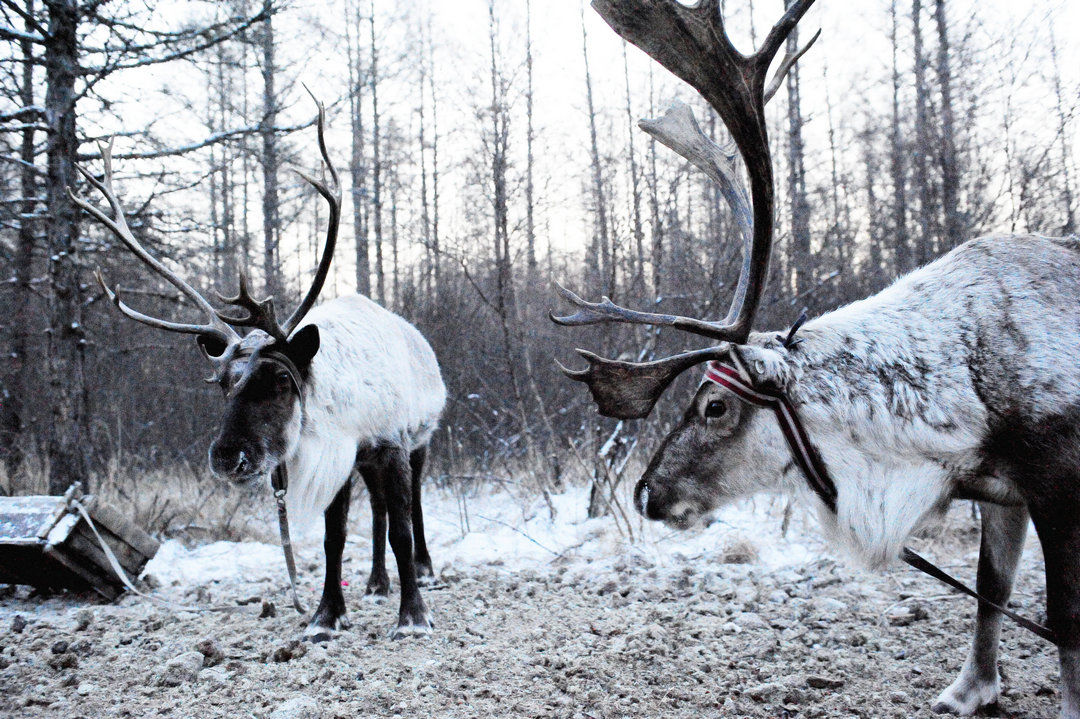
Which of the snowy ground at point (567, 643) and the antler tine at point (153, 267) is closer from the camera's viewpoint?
the snowy ground at point (567, 643)

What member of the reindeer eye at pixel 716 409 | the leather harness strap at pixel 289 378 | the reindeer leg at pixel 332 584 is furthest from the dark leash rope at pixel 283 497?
the reindeer eye at pixel 716 409

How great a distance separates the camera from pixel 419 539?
15.7 feet

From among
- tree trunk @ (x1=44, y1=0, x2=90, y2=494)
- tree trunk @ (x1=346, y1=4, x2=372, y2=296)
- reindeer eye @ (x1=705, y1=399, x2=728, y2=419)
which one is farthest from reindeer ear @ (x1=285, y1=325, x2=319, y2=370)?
tree trunk @ (x1=346, y1=4, x2=372, y2=296)

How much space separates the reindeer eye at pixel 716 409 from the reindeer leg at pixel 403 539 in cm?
192

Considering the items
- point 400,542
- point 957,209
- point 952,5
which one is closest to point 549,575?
point 400,542

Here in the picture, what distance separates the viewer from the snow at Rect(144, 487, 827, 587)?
4770mm

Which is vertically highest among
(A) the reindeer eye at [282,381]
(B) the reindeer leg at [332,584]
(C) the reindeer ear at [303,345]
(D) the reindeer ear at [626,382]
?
(C) the reindeer ear at [303,345]

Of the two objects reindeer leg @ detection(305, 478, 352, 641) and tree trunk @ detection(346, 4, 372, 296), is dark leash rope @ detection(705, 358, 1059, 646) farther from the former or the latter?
→ tree trunk @ detection(346, 4, 372, 296)

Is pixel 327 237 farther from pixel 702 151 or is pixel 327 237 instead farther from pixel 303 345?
pixel 702 151

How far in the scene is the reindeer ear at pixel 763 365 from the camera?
2.40 m

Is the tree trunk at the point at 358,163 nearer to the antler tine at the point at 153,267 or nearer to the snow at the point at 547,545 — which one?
the snow at the point at 547,545

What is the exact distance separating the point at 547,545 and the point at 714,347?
318 centimetres

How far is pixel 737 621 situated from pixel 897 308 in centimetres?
172

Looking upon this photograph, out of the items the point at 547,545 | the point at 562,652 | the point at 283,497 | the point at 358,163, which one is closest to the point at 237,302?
the point at 283,497
